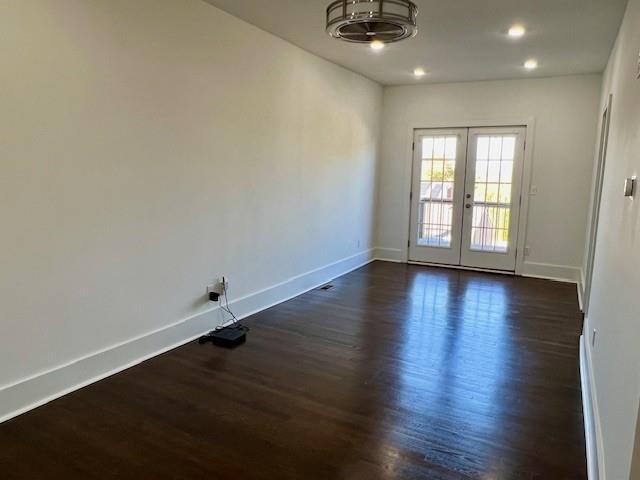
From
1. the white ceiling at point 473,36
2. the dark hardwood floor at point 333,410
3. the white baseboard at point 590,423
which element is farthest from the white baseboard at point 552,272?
the white baseboard at point 590,423

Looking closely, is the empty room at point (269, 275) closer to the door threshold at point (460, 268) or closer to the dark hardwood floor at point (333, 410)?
the dark hardwood floor at point (333, 410)

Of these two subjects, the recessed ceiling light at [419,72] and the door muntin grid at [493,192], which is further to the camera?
the door muntin grid at [493,192]

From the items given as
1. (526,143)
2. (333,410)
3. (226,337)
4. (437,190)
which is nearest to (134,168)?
(226,337)

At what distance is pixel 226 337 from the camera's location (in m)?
3.77

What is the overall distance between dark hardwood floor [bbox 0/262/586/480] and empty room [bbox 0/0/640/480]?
2cm

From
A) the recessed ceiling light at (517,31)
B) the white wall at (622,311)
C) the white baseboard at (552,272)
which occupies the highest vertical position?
the recessed ceiling light at (517,31)

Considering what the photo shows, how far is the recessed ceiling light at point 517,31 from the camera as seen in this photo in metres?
4.08

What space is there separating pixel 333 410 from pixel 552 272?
4800 mm

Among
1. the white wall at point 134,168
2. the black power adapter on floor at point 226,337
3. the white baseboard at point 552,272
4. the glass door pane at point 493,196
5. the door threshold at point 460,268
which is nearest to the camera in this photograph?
the white wall at point 134,168

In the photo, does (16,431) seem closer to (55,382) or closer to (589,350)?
(55,382)

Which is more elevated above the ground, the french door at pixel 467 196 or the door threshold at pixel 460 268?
the french door at pixel 467 196

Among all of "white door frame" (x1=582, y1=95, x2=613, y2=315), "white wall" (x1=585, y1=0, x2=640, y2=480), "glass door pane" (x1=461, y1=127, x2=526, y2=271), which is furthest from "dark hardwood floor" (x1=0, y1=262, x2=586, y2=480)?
"glass door pane" (x1=461, y1=127, x2=526, y2=271)

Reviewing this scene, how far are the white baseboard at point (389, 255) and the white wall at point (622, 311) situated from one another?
418cm

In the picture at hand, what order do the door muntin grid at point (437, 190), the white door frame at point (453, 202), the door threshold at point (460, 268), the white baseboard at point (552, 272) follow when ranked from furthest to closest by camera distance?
1. the door muntin grid at point (437, 190)
2. the white door frame at point (453, 202)
3. the door threshold at point (460, 268)
4. the white baseboard at point (552, 272)
